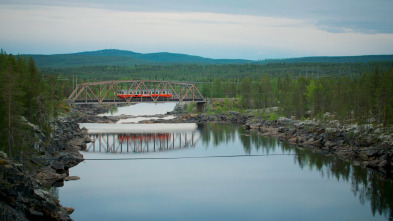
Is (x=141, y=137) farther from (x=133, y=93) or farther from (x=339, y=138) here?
(x=133, y=93)

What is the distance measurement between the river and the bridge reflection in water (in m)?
0.12

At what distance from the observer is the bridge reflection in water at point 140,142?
168 ft

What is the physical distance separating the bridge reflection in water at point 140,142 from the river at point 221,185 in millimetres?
122

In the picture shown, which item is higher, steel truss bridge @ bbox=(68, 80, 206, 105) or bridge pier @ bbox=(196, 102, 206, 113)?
steel truss bridge @ bbox=(68, 80, 206, 105)

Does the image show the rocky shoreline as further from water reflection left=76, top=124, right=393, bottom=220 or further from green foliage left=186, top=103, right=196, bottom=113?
green foliage left=186, top=103, right=196, bottom=113

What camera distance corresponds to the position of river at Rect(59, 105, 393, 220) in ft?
91.9

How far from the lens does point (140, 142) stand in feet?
184

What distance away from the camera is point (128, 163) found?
141ft

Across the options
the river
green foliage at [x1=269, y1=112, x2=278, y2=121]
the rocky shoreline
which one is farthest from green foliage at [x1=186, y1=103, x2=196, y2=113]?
the river

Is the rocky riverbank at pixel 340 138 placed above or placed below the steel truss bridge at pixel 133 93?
below

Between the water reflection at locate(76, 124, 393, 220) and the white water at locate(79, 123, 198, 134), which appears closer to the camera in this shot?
the water reflection at locate(76, 124, 393, 220)

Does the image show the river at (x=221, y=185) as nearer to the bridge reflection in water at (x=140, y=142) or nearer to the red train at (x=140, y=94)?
the bridge reflection in water at (x=140, y=142)

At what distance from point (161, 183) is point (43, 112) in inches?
464

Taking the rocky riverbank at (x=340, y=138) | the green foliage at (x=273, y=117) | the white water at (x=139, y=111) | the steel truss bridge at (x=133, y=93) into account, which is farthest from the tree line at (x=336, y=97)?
the white water at (x=139, y=111)
